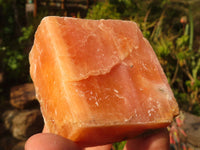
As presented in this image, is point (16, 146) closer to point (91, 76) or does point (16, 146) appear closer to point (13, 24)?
point (13, 24)

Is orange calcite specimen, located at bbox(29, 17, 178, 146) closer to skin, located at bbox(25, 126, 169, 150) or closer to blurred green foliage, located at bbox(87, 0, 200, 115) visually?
skin, located at bbox(25, 126, 169, 150)

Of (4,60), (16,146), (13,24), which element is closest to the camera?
(16,146)

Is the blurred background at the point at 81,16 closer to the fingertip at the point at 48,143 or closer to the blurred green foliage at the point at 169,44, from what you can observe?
the blurred green foliage at the point at 169,44

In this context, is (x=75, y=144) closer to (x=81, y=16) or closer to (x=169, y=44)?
(x=81, y=16)

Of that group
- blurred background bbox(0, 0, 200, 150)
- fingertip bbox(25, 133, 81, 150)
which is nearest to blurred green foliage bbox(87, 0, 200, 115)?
blurred background bbox(0, 0, 200, 150)

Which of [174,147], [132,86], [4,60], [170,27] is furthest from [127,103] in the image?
[170,27]

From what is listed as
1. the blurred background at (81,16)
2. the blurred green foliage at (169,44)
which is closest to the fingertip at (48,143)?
the blurred background at (81,16)
